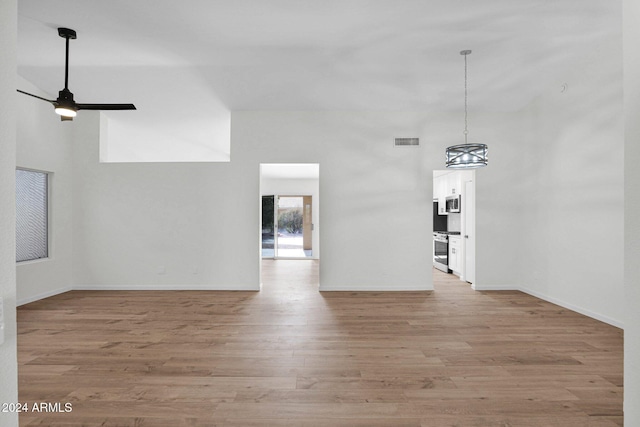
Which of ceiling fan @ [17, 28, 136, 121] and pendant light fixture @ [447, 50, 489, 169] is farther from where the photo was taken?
pendant light fixture @ [447, 50, 489, 169]

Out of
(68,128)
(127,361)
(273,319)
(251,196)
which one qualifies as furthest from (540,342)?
(68,128)

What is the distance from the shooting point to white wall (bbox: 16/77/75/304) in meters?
4.75

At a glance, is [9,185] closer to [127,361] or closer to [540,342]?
[127,361]

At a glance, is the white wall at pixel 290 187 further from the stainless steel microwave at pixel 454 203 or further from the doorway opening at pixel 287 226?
the stainless steel microwave at pixel 454 203

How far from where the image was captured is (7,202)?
95 centimetres

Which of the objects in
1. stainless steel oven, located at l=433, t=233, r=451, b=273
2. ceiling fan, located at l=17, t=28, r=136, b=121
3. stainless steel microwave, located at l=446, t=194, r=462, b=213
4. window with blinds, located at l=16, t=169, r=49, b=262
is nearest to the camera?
ceiling fan, located at l=17, t=28, r=136, b=121

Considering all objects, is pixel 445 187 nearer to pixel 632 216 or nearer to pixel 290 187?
pixel 290 187

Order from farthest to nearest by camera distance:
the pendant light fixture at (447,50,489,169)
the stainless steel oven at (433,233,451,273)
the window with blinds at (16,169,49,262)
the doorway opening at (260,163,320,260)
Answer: the doorway opening at (260,163,320,260) → the stainless steel oven at (433,233,451,273) → the window with blinds at (16,169,49,262) → the pendant light fixture at (447,50,489,169)

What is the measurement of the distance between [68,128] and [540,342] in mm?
7648

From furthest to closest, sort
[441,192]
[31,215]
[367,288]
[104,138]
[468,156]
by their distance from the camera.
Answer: [441,192] < [104,138] < [367,288] < [31,215] < [468,156]

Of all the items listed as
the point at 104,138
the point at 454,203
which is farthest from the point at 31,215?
the point at 454,203

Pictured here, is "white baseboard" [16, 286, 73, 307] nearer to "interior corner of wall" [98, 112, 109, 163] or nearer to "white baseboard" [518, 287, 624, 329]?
"interior corner of wall" [98, 112, 109, 163]

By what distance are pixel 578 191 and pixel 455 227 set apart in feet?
10.1

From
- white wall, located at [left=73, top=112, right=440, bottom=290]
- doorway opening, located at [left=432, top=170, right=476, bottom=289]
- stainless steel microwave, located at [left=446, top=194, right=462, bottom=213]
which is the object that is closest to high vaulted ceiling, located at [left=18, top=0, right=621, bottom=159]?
white wall, located at [left=73, top=112, right=440, bottom=290]
